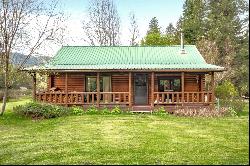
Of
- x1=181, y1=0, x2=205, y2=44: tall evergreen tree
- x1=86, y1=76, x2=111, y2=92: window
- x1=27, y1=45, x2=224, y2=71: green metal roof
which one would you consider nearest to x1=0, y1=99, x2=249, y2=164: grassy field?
x1=27, y1=45, x2=224, y2=71: green metal roof

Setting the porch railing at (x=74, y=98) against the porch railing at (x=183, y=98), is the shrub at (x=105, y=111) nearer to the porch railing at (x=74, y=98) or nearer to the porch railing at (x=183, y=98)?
the porch railing at (x=74, y=98)

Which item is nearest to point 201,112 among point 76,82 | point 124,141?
point 76,82

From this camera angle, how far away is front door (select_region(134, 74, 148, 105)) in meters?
27.8

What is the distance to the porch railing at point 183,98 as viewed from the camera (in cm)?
2508

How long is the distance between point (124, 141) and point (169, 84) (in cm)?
1406

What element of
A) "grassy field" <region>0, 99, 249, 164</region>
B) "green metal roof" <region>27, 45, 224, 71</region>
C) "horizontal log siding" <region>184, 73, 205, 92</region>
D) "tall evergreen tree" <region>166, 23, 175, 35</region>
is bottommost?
"grassy field" <region>0, 99, 249, 164</region>

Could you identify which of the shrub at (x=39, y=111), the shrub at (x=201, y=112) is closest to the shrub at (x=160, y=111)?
the shrub at (x=201, y=112)

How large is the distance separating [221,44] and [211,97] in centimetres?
2669

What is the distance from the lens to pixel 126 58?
28.4 m

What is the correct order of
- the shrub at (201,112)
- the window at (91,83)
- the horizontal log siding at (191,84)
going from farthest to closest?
the horizontal log siding at (191,84), the window at (91,83), the shrub at (201,112)

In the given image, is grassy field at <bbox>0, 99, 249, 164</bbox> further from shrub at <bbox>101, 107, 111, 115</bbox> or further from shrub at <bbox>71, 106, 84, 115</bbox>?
shrub at <bbox>101, 107, 111, 115</bbox>

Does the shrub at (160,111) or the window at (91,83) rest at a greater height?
the window at (91,83)

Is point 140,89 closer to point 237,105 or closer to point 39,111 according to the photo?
point 237,105

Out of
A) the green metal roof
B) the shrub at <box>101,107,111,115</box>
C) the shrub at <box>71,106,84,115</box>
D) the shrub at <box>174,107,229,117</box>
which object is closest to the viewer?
→ the shrub at <box>174,107,229,117</box>
